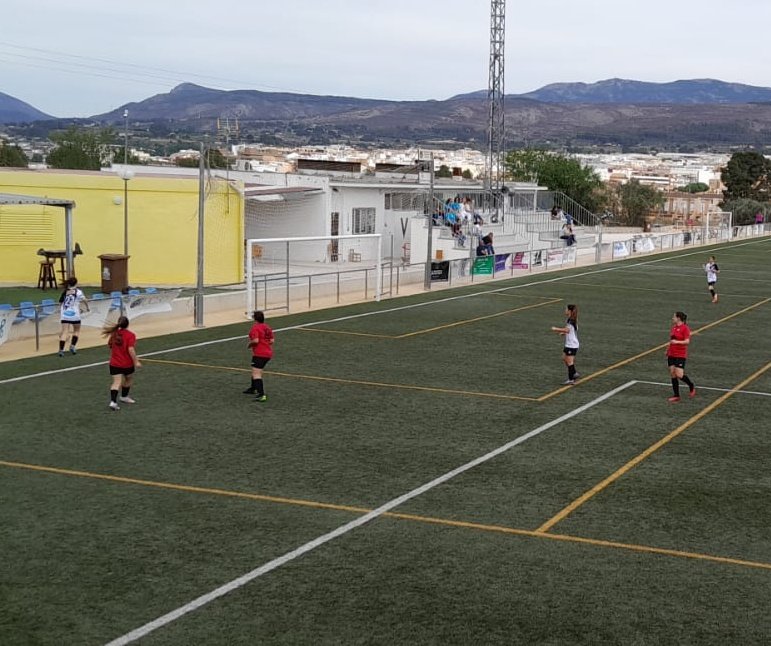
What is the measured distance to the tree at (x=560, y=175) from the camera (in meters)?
110

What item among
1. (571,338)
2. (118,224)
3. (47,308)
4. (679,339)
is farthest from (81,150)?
(679,339)

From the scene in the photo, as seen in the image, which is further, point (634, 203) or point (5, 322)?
point (634, 203)

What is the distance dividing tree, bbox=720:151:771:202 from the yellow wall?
111555 mm

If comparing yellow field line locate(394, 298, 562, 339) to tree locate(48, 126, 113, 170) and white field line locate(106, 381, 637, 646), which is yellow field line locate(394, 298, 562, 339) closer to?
white field line locate(106, 381, 637, 646)

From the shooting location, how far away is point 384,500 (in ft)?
45.3

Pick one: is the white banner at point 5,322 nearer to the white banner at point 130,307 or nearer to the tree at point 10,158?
the white banner at point 130,307

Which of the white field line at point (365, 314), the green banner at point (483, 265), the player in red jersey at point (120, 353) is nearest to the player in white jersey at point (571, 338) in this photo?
the player in red jersey at point (120, 353)

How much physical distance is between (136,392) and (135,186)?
21455 millimetres

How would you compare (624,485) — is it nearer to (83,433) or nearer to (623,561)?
(623,561)

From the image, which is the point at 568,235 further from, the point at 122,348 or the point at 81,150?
the point at 81,150

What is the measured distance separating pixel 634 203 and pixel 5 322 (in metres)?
111

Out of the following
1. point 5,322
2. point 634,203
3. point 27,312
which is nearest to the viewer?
point 5,322

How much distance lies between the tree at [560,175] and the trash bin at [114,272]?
75577mm

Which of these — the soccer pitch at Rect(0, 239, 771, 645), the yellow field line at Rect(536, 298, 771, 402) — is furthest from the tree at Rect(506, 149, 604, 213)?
the soccer pitch at Rect(0, 239, 771, 645)
